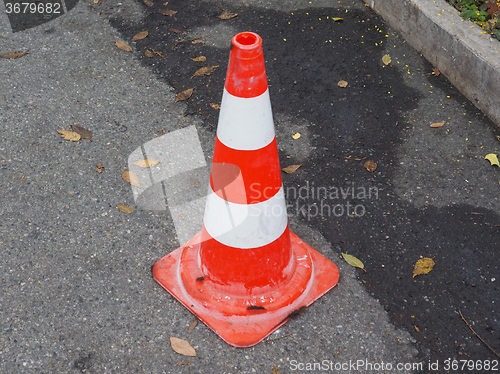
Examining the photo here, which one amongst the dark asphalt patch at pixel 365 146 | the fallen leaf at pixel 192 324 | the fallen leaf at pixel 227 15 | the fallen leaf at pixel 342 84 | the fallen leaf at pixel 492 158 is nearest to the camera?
the fallen leaf at pixel 192 324

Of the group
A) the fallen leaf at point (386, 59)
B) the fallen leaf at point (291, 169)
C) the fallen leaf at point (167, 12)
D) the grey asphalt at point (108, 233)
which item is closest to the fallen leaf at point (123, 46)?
the grey asphalt at point (108, 233)

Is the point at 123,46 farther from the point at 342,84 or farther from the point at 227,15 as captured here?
the point at 342,84

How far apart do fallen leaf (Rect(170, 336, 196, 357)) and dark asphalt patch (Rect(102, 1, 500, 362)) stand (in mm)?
978

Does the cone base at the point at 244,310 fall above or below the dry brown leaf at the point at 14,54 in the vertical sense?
below

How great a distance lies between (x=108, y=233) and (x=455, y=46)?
2.76 metres

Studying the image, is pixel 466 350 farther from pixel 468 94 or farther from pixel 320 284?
pixel 468 94

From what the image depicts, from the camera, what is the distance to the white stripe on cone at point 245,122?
2.25m

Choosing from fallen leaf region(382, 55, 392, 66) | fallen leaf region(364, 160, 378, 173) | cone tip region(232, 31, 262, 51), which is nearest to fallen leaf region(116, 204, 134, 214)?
cone tip region(232, 31, 262, 51)

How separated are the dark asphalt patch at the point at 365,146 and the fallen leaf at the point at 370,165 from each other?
0.03m

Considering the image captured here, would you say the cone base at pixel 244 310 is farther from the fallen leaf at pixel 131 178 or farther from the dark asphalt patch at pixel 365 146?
the fallen leaf at pixel 131 178

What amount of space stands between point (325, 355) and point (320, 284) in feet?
1.30

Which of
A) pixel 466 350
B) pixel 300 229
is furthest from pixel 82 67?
pixel 466 350

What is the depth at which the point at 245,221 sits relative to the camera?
2479 mm

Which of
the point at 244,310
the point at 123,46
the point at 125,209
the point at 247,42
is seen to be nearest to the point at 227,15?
the point at 123,46
